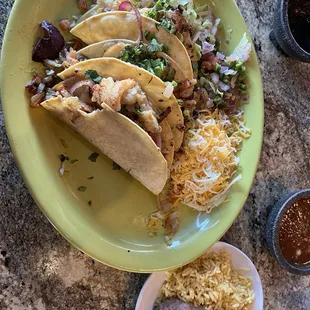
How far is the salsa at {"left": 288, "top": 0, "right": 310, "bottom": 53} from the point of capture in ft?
9.06

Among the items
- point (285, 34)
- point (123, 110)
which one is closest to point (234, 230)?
point (123, 110)

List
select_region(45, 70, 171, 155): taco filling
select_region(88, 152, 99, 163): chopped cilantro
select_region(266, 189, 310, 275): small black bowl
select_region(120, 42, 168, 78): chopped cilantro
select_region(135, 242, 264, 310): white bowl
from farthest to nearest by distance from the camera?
1. select_region(266, 189, 310, 275): small black bowl
2. select_region(135, 242, 264, 310): white bowl
3. select_region(88, 152, 99, 163): chopped cilantro
4. select_region(120, 42, 168, 78): chopped cilantro
5. select_region(45, 70, 171, 155): taco filling

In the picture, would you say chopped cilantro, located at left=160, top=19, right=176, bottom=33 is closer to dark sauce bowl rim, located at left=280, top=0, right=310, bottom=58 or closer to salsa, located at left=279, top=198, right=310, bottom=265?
dark sauce bowl rim, located at left=280, top=0, right=310, bottom=58

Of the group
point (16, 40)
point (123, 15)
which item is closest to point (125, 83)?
point (123, 15)

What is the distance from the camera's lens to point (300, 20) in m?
Result: 2.78

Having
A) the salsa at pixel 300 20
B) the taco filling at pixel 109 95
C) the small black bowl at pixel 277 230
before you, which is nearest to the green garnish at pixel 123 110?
the taco filling at pixel 109 95

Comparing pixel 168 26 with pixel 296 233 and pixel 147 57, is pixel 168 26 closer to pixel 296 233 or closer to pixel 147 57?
pixel 147 57

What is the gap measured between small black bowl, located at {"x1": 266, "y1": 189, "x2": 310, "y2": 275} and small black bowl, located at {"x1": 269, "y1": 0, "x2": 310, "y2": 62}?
829mm

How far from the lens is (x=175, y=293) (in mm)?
2510

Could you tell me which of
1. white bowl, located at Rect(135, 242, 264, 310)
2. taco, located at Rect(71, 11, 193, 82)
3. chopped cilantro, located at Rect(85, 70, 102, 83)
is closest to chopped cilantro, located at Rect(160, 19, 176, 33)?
taco, located at Rect(71, 11, 193, 82)

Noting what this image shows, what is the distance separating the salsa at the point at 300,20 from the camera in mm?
2762

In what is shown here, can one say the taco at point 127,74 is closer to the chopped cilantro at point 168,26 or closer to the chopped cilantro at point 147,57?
the chopped cilantro at point 147,57

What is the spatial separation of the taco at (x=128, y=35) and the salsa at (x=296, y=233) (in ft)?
3.72

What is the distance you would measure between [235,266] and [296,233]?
0.44 metres
